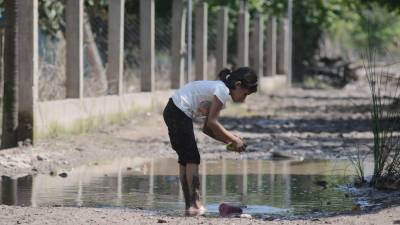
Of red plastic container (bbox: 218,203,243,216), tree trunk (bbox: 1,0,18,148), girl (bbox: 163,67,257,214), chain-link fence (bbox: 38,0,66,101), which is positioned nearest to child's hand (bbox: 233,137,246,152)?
girl (bbox: 163,67,257,214)

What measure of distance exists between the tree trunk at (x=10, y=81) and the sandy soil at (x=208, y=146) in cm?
29

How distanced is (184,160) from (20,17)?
208 inches

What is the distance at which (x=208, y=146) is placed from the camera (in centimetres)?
1498

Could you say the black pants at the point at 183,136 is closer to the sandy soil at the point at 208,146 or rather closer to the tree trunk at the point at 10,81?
the sandy soil at the point at 208,146

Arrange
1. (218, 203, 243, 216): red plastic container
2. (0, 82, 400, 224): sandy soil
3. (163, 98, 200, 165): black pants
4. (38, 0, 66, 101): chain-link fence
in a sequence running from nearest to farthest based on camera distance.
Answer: (0, 82, 400, 224): sandy soil
(218, 203, 243, 216): red plastic container
(163, 98, 200, 165): black pants
(38, 0, 66, 101): chain-link fence

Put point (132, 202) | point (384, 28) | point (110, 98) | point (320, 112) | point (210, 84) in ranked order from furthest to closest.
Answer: point (384, 28) → point (320, 112) → point (110, 98) → point (132, 202) → point (210, 84)

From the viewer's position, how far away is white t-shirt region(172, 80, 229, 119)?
8.72 m

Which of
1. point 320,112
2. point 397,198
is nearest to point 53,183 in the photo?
point 397,198

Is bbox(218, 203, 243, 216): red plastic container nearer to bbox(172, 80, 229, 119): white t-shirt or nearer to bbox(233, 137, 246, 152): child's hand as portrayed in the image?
bbox(233, 137, 246, 152): child's hand

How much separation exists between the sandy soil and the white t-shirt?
1.00 m

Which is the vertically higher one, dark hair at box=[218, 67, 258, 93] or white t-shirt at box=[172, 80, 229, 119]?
dark hair at box=[218, 67, 258, 93]

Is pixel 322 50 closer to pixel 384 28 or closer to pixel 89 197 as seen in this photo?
pixel 384 28

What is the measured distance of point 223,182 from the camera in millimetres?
11039

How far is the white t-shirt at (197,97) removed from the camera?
872 centimetres
